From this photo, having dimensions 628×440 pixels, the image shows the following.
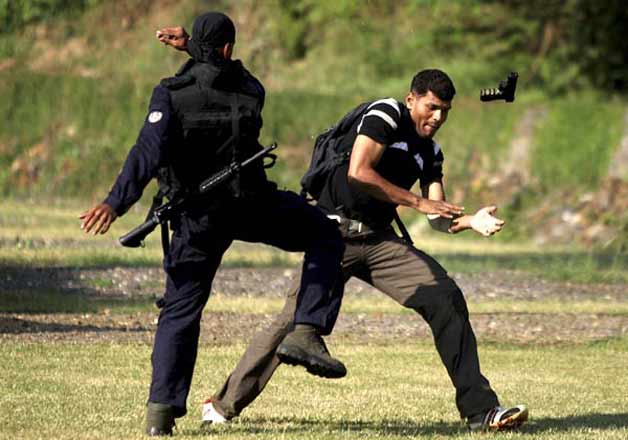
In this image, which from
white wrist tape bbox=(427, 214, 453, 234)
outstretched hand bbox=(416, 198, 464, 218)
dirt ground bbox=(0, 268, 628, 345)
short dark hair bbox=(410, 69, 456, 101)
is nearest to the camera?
outstretched hand bbox=(416, 198, 464, 218)

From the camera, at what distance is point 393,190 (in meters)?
9.29

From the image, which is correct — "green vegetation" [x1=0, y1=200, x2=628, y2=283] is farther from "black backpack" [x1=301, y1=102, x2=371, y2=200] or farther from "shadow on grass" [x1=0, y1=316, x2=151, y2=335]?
"black backpack" [x1=301, y1=102, x2=371, y2=200]

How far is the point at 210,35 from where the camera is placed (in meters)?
8.71

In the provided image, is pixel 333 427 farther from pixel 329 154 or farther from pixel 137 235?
pixel 137 235

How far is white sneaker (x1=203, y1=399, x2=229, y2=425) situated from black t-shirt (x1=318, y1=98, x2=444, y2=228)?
138 centimetres

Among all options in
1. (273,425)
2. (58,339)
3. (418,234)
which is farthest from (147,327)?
(418,234)

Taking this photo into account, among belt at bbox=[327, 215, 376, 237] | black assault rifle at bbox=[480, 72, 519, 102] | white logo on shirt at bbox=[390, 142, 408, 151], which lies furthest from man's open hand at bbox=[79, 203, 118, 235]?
black assault rifle at bbox=[480, 72, 519, 102]

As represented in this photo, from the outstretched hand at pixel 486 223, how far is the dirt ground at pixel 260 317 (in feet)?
14.2

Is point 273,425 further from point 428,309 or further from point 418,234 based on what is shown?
point 418,234

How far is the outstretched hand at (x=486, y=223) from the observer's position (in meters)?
9.04

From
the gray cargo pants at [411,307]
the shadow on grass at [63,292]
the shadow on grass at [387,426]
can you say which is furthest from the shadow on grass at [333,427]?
the shadow on grass at [63,292]

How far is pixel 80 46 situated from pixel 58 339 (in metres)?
25.1

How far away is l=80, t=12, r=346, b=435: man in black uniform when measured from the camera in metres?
8.54

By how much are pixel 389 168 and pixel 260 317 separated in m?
7.95
